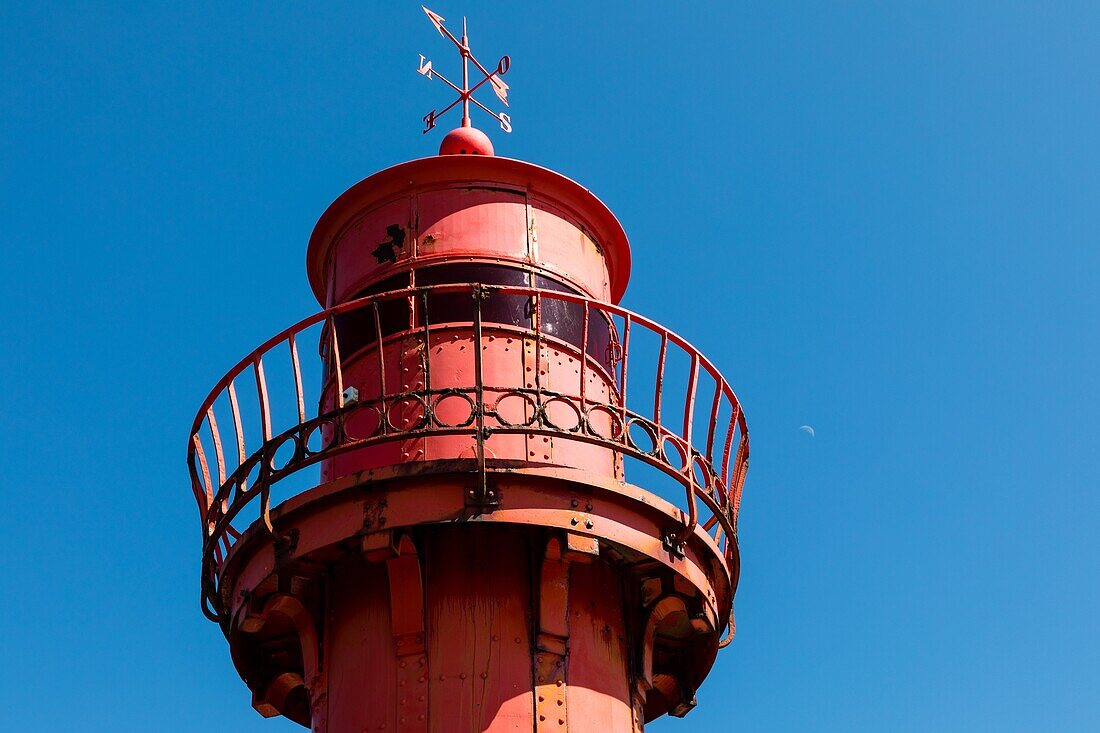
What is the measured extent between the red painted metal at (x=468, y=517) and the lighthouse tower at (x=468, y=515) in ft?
0.05

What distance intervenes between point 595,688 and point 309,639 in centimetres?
203

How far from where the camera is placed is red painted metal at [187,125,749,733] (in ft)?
31.3

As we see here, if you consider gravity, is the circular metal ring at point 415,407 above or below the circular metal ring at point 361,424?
below

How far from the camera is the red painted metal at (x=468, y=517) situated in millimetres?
9539

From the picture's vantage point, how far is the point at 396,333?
11.1 metres

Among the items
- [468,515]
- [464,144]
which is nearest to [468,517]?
[468,515]

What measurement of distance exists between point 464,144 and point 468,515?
427 cm

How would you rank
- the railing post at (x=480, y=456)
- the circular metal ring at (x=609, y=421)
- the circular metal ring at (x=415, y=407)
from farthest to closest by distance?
1. the circular metal ring at (x=609, y=421)
2. the circular metal ring at (x=415, y=407)
3. the railing post at (x=480, y=456)

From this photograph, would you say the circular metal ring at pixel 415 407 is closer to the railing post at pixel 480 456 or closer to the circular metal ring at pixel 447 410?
the circular metal ring at pixel 447 410

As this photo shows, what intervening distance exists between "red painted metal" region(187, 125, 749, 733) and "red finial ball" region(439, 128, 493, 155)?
834 millimetres

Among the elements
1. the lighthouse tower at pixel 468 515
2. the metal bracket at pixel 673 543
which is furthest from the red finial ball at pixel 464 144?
the metal bracket at pixel 673 543

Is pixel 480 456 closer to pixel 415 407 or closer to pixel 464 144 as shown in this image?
pixel 415 407

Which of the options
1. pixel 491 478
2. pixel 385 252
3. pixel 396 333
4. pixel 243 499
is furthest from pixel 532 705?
pixel 385 252

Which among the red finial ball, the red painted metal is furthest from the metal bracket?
the red finial ball
